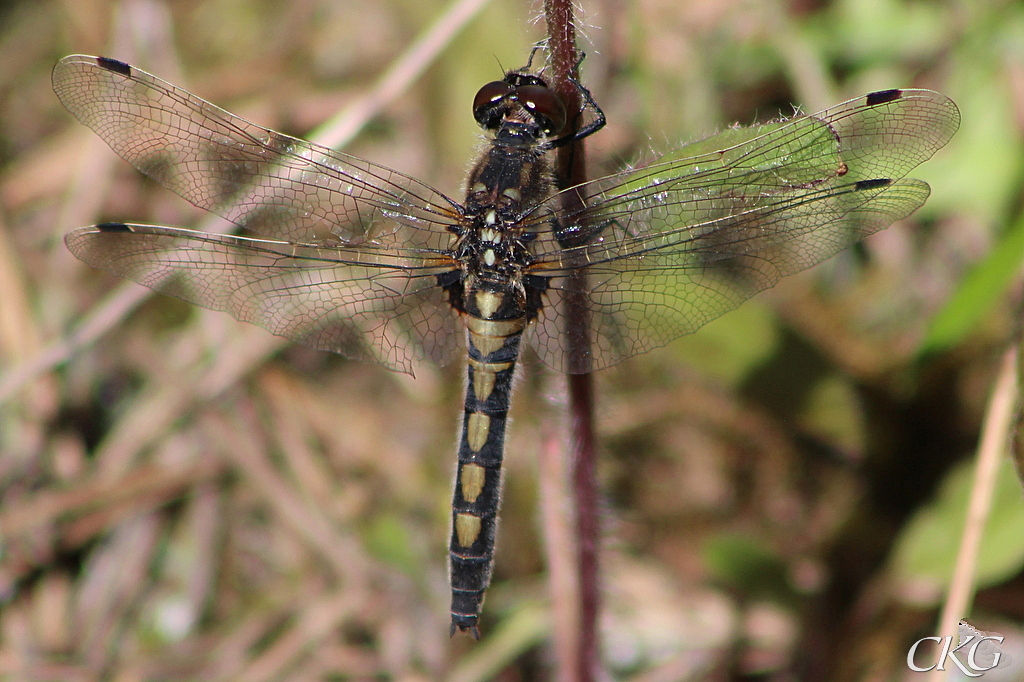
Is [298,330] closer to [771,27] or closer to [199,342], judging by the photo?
[199,342]

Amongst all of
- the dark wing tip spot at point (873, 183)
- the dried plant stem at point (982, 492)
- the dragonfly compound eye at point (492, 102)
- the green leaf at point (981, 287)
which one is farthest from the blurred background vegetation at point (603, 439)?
the dark wing tip spot at point (873, 183)

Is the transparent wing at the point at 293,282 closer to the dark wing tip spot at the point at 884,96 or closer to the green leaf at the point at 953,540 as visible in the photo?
the dark wing tip spot at the point at 884,96

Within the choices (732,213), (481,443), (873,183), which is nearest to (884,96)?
(873,183)

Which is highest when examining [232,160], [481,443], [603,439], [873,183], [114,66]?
[114,66]

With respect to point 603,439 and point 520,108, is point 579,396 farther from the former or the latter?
point 603,439

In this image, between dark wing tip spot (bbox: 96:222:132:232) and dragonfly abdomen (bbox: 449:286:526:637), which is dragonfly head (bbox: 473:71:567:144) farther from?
dark wing tip spot (bbox: 96:222:132:232)

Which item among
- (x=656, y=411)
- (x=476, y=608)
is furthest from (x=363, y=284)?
(x=656, y=411)

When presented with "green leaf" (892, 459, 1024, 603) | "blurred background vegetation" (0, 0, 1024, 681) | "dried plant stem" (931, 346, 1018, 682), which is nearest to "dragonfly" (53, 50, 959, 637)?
"blurred background vegetation" (0, 0, 1024, 681)
